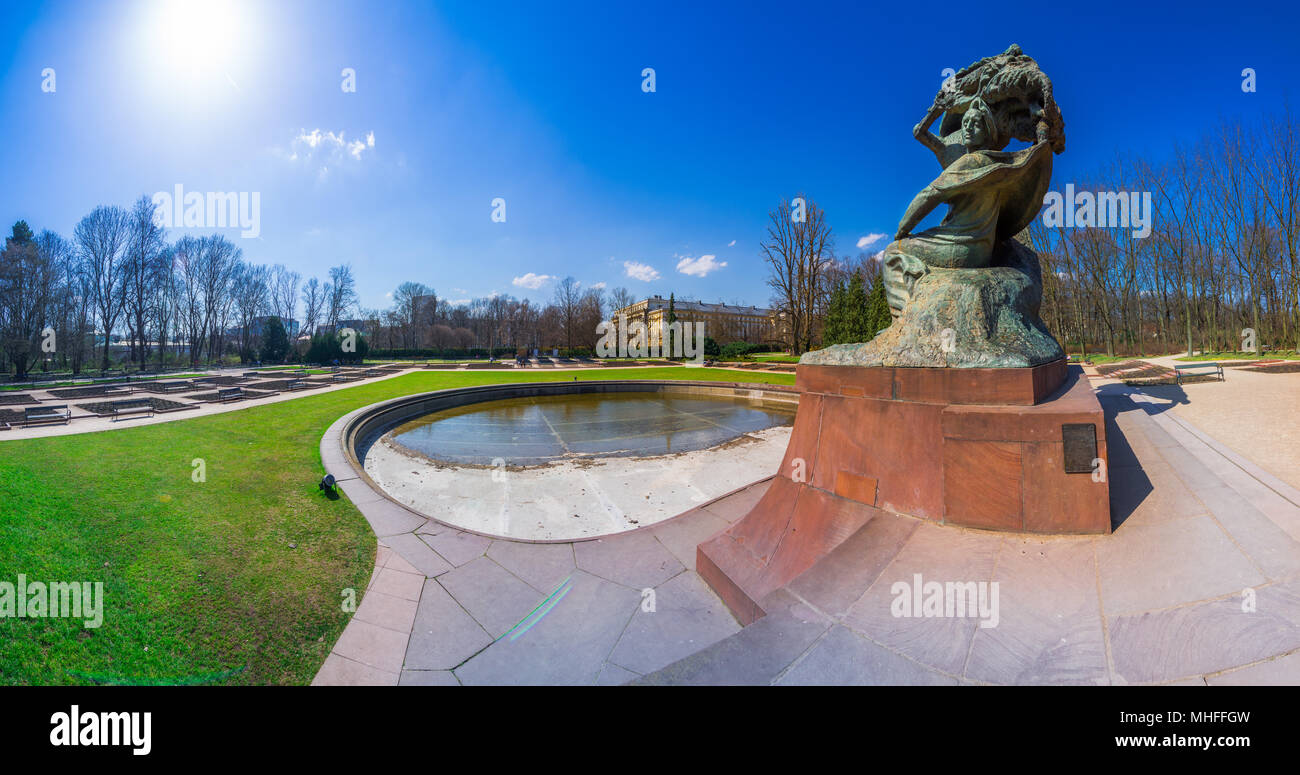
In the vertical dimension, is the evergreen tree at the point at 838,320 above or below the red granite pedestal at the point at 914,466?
above

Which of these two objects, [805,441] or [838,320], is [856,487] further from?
[838,320]

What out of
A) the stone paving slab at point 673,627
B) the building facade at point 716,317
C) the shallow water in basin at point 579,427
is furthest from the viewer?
the building facade at point 716,317

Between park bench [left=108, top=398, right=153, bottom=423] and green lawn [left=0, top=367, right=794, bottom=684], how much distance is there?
6234mm

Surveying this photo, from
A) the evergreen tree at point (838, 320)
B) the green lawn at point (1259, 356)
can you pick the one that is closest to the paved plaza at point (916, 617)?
the green lawn at point (1259, 356)

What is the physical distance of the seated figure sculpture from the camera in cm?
468

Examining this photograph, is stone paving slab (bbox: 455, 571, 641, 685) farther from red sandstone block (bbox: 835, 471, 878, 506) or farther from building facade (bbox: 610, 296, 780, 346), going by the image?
building facade (bbox: 610, 296, 780, 346)

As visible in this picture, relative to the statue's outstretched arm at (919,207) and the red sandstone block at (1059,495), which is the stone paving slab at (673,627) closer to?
the red sandstone block at (1059,495)

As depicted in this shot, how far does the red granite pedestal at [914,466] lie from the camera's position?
134 inches

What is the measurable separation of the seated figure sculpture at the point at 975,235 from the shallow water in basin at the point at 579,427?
7152 mm

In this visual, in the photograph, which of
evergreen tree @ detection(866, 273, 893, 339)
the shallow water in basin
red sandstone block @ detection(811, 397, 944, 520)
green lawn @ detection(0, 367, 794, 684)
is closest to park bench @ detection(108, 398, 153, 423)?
green lawn @ detection(0, 367, 794, 684)

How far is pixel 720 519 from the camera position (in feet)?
20.3
